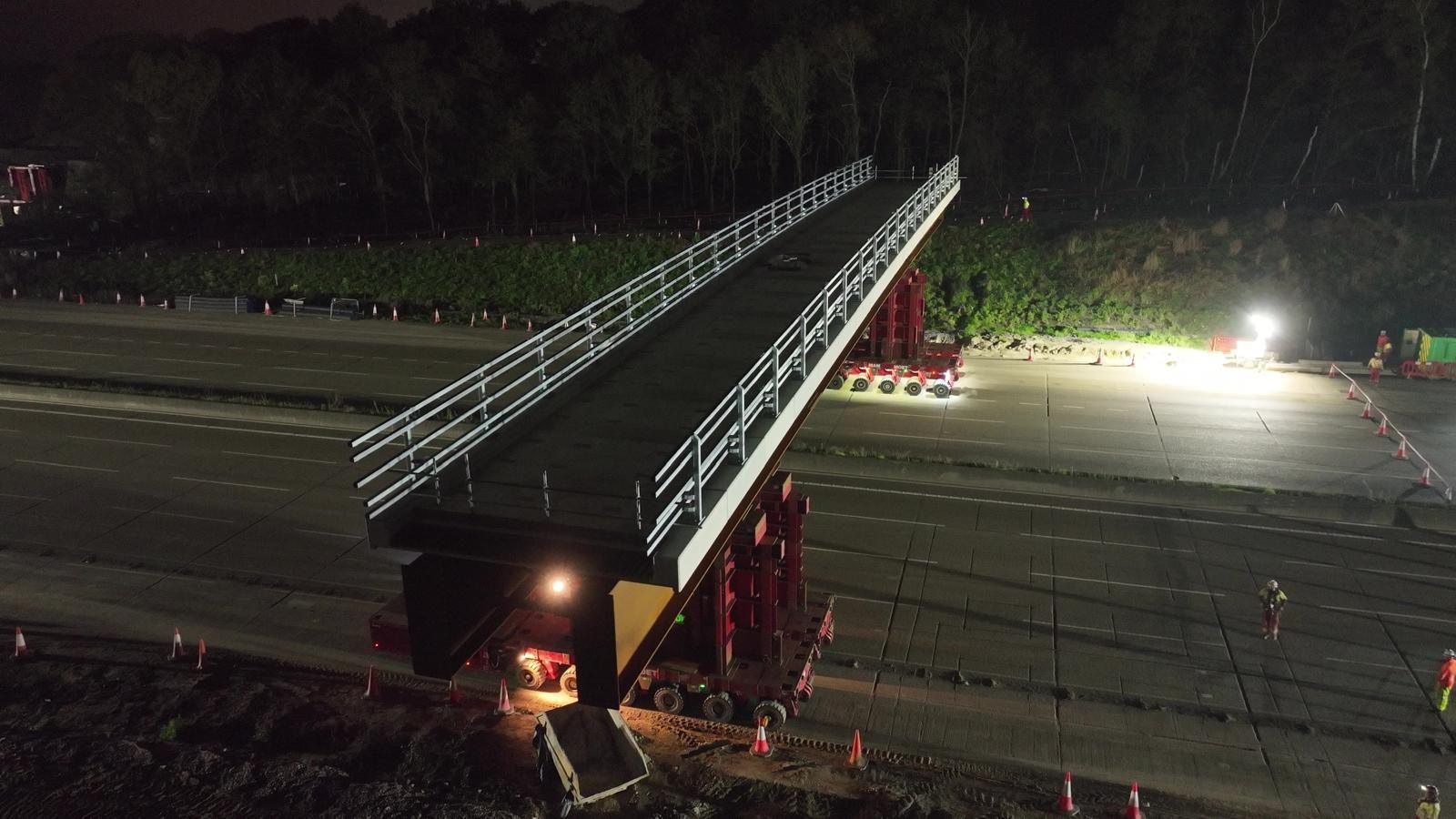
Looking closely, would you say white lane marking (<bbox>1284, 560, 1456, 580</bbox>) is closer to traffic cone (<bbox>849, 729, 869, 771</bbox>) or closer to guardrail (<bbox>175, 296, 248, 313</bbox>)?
traffic cone (<bbox>849, 729, 869, 771</bbox>)

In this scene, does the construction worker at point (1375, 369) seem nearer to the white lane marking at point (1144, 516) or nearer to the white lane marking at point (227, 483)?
→ the white lane marking at point (1144, 516)

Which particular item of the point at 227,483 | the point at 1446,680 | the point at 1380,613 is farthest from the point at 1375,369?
the point at 227,483

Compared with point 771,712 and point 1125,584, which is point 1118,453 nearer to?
point 1125,584

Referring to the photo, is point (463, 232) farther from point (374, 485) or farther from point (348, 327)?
point (374, 485)

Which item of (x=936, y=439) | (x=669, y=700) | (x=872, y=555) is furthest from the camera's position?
(x=936, y=439)

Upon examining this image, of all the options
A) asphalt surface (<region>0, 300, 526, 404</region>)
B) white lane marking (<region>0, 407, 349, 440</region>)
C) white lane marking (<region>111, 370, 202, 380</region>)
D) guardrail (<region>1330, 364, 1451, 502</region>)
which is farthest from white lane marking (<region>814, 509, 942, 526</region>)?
white lane marking (<region>111, 370, 202, 380</region>)

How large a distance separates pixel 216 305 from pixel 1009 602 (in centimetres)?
4316

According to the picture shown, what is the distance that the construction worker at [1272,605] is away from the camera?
16953 millimetres

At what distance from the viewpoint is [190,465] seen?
2714 cm

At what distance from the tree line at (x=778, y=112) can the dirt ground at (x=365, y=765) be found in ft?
136

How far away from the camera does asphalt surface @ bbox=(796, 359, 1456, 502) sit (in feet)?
84.1

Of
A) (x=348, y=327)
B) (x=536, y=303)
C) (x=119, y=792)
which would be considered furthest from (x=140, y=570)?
(x=536, y=303)

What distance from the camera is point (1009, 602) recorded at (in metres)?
18.6

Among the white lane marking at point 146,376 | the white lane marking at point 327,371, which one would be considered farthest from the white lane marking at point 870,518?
the white lane marking at point 146,376
